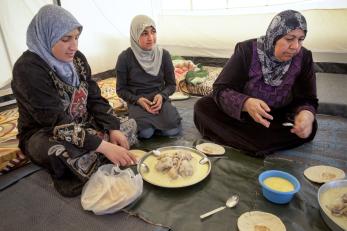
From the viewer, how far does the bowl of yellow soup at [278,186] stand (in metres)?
1.02

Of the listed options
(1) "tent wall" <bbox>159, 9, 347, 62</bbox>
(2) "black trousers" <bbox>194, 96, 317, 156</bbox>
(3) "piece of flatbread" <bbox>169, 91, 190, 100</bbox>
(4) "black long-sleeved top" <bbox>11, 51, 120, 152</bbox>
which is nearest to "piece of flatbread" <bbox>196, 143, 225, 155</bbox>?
(2) "black trousers" <bbox>194, 96, 317, 156</bbox>

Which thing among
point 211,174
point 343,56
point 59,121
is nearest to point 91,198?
point 59,121

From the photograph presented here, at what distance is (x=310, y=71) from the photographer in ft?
4.87

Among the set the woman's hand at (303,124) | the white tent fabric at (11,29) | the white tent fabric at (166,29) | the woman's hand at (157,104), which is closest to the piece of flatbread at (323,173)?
the woman's hand at (303,124)

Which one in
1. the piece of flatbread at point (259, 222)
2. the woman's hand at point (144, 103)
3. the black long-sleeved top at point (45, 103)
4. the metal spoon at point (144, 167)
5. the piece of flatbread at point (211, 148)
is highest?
the black long-sleeved top at point (45, 103)

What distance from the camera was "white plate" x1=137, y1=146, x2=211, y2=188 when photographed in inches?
44.9

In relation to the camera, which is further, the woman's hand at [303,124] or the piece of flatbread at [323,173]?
the woman's hand at [303,124]

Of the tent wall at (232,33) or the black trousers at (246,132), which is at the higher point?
the tent wall at (232,33)

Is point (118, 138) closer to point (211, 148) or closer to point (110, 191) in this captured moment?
point (110, 191)

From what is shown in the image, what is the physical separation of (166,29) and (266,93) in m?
2.05

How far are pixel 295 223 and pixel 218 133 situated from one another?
0.68 meters

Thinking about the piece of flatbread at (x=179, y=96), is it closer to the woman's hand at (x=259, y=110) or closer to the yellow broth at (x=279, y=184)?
the woman's hand at (x=259, y=110)

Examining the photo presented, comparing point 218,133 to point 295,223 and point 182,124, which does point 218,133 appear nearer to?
point 182,124

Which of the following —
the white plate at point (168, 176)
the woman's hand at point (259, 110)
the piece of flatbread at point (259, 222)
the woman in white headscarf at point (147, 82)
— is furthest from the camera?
the woman in white headscarf at point (147, 82)
